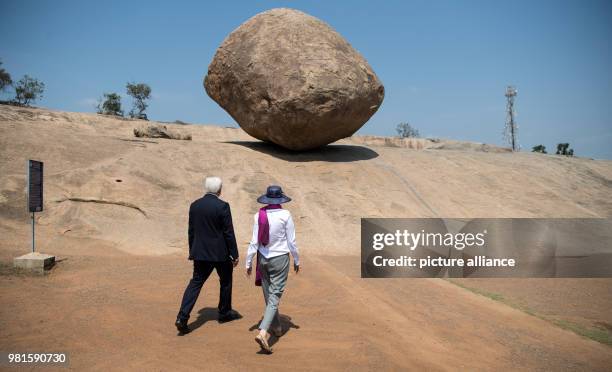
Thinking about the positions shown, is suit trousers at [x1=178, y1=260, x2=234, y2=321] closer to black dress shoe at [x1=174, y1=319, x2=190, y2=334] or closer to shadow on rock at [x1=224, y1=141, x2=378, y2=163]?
black dress shoe at [x1=174, y1=319, x2=190, y2=334]

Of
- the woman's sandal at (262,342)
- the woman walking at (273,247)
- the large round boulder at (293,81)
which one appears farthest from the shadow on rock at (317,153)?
the woman's sandal at (262,342)

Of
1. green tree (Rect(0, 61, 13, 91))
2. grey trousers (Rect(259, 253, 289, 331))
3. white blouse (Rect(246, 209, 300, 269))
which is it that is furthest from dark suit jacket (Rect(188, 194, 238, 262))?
green tree (Rect(0, 61, 13, 91))

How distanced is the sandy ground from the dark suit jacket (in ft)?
2.51

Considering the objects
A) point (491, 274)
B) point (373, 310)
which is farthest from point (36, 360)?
point (491, 274)

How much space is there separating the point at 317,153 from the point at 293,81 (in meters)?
2.64

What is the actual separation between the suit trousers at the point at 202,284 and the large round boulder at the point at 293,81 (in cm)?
684

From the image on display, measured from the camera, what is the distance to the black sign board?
623 cm

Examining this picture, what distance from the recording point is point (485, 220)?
34.2 ft

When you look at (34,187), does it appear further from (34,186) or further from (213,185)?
(213,185)

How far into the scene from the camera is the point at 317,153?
12.7 meters

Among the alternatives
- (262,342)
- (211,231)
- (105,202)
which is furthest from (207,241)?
(105,202)

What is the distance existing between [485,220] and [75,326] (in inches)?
351

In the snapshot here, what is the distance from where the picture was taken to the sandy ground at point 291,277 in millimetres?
3938

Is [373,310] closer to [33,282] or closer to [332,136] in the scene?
[33,282]
